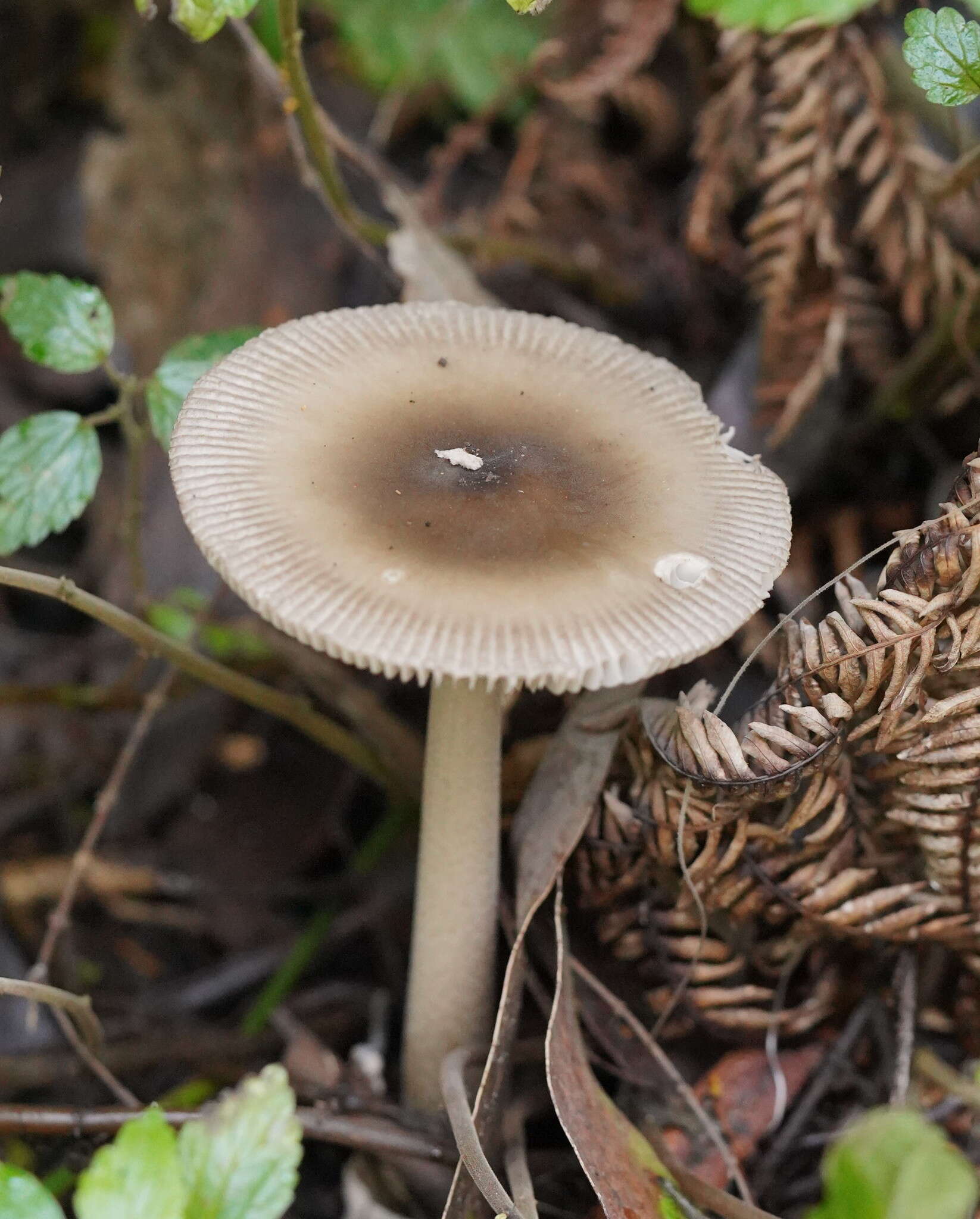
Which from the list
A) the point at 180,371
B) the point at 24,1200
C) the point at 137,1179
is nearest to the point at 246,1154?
the point at 137,1179

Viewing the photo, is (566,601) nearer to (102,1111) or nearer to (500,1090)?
(500,1090)

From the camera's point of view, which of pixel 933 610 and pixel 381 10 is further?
pixel 381 10

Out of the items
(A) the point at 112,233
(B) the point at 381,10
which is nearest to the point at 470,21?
(B) the point at 381,10

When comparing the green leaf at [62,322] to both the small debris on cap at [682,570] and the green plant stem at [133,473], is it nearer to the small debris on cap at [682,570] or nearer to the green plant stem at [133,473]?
the green plant stem at [133,473]

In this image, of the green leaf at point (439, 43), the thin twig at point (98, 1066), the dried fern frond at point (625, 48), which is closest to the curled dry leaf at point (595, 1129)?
the thin twig at point (98, 1066)

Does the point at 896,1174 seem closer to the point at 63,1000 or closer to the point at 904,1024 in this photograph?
the point at 904,1024

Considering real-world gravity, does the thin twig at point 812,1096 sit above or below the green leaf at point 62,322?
below

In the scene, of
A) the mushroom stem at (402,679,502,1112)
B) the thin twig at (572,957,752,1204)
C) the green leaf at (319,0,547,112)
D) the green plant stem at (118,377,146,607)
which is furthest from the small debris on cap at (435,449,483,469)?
the green leaf at (319,0,547,112)
